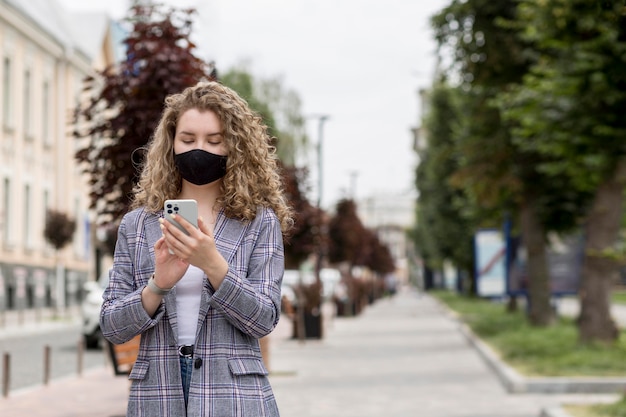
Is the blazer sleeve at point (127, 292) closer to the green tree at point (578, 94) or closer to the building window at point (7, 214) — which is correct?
the green tree at point (578, 94)

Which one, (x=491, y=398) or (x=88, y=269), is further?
(x=88, y=269)

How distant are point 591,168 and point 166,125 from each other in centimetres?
1464

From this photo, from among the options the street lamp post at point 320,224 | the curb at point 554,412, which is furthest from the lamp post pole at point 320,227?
the curb at point 554,412

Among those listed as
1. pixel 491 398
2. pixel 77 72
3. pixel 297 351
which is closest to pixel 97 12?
pixel 77 72

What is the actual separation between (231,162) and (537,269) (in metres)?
24.6

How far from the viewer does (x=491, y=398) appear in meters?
14.4

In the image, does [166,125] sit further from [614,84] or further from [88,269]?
[88,269]

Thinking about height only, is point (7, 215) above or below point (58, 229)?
above

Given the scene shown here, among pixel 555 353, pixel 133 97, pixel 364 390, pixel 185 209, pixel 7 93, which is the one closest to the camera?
pixel 185 209

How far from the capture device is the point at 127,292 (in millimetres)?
3637

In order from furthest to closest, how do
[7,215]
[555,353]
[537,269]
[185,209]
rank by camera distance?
[7,215] < [537,269] < [555,353] < [185,209]

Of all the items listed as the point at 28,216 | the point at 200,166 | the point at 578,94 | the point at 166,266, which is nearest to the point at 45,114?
the point at 28,216

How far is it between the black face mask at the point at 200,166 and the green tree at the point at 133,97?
285 inches

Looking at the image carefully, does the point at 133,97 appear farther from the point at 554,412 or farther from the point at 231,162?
the point at 231,162
